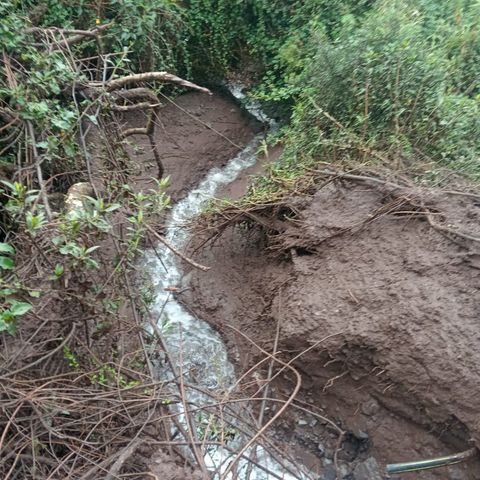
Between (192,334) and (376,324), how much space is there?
159 centimetres

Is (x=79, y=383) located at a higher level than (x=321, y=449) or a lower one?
higher

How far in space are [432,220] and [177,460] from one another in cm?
233

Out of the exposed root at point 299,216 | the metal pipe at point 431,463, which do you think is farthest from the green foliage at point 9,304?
the metal pipe at point 431,463

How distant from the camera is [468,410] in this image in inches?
137

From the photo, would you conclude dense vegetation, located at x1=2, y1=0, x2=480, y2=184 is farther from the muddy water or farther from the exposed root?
the muddy water

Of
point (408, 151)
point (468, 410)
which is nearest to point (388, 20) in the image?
point (408, 151)

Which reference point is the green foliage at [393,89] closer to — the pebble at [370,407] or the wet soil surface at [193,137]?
the wet soil surface at [193,137]

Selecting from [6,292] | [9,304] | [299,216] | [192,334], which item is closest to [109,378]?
[9,304]

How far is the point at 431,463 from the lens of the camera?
11.8 ft

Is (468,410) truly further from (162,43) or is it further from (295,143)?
(162,43)

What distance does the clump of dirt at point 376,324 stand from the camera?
11.8 feet

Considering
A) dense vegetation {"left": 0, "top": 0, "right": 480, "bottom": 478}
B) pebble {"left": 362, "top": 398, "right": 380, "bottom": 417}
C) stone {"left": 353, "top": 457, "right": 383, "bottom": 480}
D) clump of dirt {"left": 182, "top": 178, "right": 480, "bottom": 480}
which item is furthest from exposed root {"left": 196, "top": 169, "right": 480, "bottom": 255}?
stone {"left": 353, "top": 457, "right": 383, "bottom": 480}

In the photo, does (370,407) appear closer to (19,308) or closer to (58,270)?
(58,270)

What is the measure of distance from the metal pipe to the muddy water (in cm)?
61
